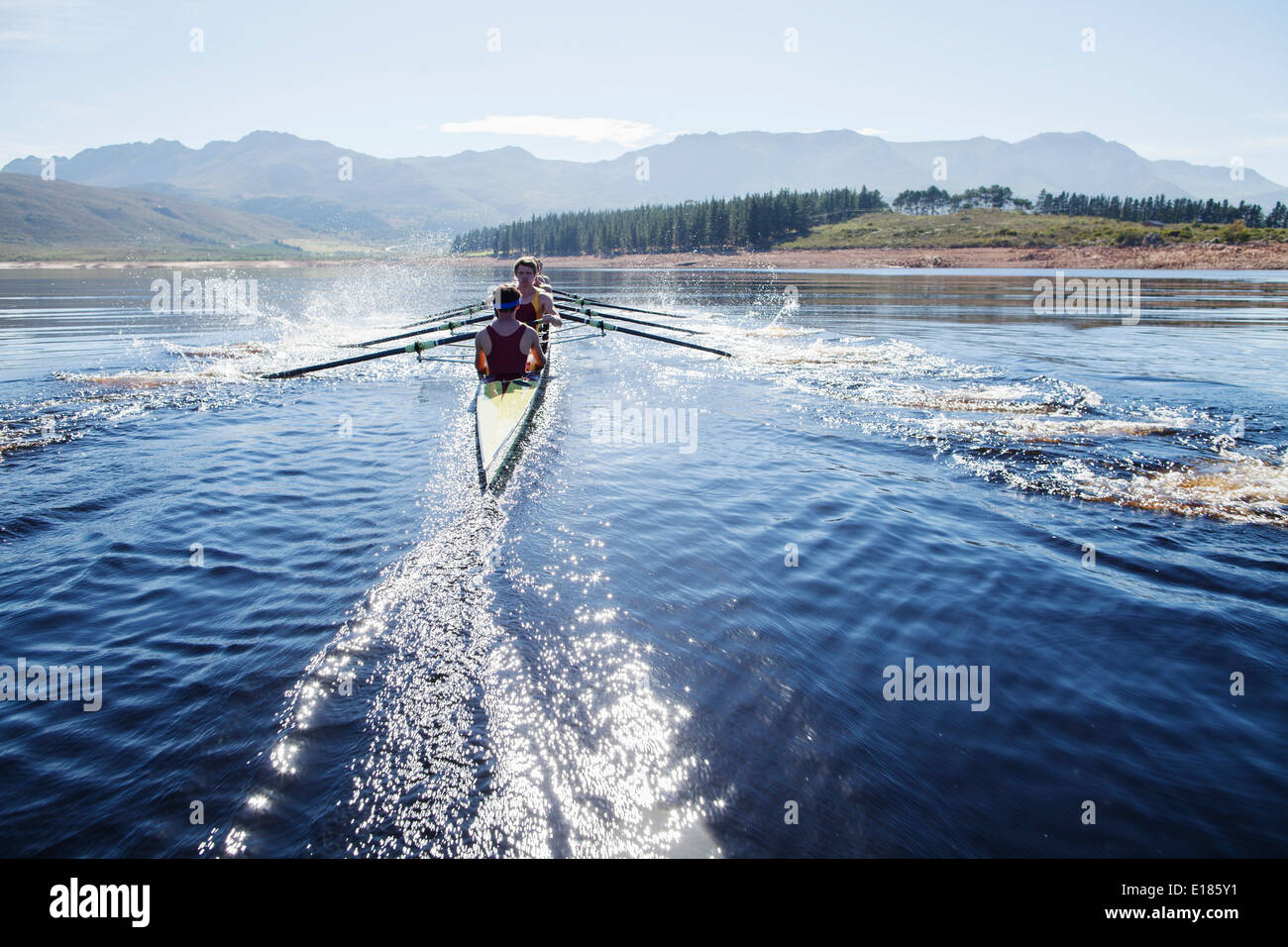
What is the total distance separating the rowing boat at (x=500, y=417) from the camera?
11.6 metres

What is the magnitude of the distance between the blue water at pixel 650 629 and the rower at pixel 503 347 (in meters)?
1.52

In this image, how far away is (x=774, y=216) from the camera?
139 metres

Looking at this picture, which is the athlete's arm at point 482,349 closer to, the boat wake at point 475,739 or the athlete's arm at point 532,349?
the athlete's arm at point 532,349

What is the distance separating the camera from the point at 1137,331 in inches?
1107

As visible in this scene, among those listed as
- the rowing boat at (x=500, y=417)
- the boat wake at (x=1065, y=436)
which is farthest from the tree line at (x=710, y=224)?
the rowing boat at (x=500, y=417)

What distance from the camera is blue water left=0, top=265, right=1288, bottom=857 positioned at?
14.9ft

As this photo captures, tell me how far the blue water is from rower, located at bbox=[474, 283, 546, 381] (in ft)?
4.99

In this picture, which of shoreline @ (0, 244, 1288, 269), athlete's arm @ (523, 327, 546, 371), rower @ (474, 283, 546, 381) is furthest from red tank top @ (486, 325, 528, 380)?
shoreline @ (0, 244, 1288, 269)

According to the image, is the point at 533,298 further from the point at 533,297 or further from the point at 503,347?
the point at 503,347

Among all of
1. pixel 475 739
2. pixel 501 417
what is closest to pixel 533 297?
pixel 501 417

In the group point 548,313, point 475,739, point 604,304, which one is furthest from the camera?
point 604,304

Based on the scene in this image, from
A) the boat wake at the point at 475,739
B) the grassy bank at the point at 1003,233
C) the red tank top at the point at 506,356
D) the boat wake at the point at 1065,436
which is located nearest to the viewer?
the boat wake at the point at 475,739

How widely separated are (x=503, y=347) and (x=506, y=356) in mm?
218
